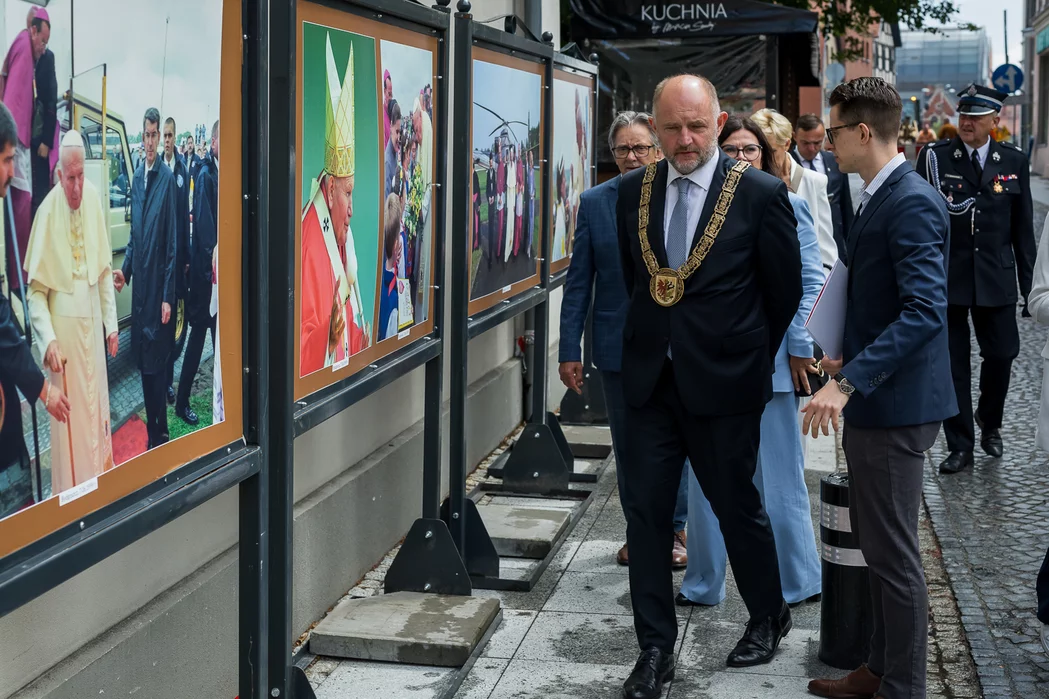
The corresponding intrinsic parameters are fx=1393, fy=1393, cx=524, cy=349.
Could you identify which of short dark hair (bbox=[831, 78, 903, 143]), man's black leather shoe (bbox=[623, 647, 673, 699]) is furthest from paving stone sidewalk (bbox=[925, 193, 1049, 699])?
short dark hair (bbox=[831, 78, 903, 143])

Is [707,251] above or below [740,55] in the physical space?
below

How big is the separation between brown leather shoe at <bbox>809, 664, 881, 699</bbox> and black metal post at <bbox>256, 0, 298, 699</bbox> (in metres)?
1.72

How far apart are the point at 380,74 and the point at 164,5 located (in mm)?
1652

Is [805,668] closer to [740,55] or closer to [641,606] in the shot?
[641,606]

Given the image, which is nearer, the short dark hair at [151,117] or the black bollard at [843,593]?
the short dark hair at [151,117]

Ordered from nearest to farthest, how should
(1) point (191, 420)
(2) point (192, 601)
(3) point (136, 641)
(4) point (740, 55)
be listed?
(1) point (191, 420) < (3) point (136, 641) < (2) point (192, 601) < (4) point (740, 55)

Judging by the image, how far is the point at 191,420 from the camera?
3.08 m

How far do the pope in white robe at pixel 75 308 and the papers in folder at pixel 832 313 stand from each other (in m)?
2.11

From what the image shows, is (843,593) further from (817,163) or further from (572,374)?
(817,163)

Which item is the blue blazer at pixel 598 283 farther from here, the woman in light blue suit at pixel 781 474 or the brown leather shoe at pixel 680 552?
the brown leather shoe at pixel 680 552

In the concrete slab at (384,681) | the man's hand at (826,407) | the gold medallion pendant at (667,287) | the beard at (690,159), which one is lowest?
the concrete slab at (384,681)

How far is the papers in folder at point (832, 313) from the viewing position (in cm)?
403

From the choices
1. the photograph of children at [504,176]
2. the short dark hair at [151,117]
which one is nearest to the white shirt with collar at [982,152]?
the photograph of children at [504,176]

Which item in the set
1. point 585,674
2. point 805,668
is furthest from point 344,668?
point 805,668
